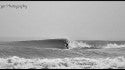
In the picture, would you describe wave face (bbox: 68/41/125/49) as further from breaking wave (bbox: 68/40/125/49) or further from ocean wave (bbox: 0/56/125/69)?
ocean wave (bbox: 0/56/125/69)

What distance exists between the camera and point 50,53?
85.9ft

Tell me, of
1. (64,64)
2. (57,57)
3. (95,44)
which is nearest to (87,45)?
(95,44)

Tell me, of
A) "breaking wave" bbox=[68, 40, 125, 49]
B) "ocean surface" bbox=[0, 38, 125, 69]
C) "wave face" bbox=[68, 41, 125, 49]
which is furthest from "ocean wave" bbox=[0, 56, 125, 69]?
"wave face" bbox=[68, 41, 125, 49]

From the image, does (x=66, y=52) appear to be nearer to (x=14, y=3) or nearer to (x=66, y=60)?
(x=66, y=60)

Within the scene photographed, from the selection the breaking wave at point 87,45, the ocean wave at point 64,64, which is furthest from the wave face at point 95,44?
the ocean wave at point 64,64

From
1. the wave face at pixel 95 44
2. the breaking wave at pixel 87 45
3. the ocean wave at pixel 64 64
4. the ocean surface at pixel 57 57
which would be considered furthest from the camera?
the wave face at pixel 95 44

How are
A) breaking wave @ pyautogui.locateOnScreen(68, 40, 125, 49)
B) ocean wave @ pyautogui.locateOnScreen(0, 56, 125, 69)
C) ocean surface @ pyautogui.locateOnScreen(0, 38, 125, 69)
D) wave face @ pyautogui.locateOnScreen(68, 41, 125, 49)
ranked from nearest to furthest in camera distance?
ocean wave @ pyautogui.locateOnScreen(0, 56, 125, 69) → ocean surface @ pyautogui.locateOnScreen(0, 38, 125, 69) → breaking wave @ pyautogui.locateOnScreen(68, 40, 125, 49) → wave face @ pyautogui.locateOnScreen(68, 41, 125, 49)

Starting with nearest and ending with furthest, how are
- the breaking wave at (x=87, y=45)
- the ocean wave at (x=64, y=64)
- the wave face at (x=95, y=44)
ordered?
the ocean wave at (x=64, y=64), the breaking wave at (x=87, y=45), the wave face at (x=95, y=44)

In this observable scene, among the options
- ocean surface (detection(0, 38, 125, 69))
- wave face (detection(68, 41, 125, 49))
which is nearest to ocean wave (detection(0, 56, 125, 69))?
ocean surface (detection(0, 38, 125, 69))

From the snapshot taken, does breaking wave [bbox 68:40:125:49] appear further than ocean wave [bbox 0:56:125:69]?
Yes

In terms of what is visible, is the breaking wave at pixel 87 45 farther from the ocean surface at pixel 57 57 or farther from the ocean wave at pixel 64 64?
the ocean wave at pixel 64 64

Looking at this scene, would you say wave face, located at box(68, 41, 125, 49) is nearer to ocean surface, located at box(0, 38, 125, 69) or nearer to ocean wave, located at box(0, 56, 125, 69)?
ocean surface, located at box(0, 38, 125, 69)

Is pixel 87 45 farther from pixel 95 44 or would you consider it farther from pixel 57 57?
pixel 57 57

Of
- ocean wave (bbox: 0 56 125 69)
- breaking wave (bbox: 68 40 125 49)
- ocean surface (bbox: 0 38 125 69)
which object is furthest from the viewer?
breaking wave (bbox: 68 40 125 49)
